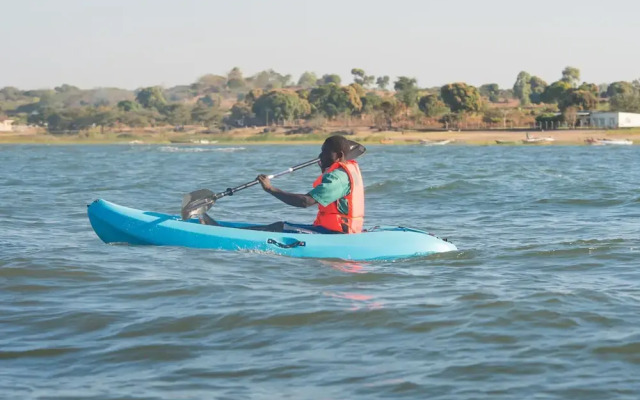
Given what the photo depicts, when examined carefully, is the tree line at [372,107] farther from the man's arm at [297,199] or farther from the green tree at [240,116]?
the man's arm at [297,199]

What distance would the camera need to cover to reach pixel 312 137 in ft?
243

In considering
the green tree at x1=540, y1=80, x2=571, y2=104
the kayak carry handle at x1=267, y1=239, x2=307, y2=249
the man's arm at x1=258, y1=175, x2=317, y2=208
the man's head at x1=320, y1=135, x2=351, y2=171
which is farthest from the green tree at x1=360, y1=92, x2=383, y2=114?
the man's arm at x1=258, y1=175, x2=317, y2=208

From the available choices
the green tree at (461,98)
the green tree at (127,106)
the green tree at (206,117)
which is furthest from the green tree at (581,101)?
the green tree at (127,106)

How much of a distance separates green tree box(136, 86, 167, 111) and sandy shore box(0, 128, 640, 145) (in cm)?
3453

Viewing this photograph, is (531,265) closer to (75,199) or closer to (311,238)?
(311,238)

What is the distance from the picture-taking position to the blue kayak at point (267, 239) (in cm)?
956

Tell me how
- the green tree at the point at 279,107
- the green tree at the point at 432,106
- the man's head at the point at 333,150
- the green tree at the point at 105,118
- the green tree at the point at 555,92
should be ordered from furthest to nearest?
1. the green tree at the point at 105,118
2. the green tree at the point at 279,107
3. the green tree at the point at 555,92
4. the green tree at the point at 432,106
5. the man's head at the point at 333,150

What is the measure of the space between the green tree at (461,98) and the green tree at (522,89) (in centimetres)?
1895

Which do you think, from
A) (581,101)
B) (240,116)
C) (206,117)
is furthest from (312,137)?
(206,117)

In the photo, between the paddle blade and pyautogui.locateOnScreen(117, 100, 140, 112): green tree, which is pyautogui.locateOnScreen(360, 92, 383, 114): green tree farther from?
the paddle blade

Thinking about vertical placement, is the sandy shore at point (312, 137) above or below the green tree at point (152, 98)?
below

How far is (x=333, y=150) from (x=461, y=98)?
72767mm

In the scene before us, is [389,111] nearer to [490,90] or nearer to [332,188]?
[490,90]

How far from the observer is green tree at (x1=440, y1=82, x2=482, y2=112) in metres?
80.9
